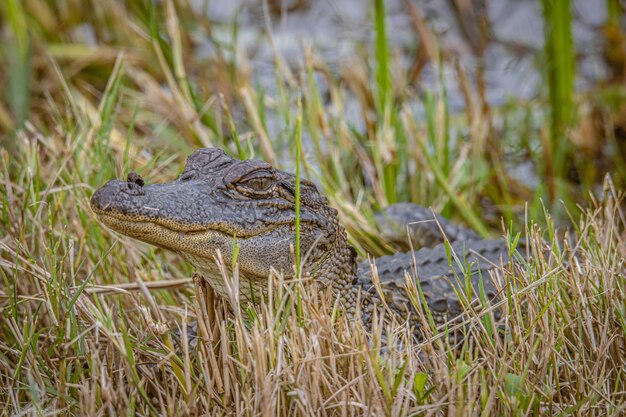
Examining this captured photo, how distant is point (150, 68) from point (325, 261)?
3966mm

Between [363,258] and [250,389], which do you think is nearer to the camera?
[250,389]

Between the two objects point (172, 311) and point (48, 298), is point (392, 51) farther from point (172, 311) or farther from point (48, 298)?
point (48, 298)

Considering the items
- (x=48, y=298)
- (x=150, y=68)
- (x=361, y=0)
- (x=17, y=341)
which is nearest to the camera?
(x=48, y=298)

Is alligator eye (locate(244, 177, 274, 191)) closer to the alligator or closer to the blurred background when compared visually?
the alligator

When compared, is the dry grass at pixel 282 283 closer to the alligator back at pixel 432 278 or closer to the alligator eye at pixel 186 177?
the alligator back at pixel 432 278

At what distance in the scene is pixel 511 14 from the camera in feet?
26.7

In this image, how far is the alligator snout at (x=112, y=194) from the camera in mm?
2545

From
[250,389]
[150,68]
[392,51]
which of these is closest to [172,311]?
[250,389]

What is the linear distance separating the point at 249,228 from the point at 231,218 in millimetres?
72

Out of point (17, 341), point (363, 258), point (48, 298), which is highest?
point (48, 298)

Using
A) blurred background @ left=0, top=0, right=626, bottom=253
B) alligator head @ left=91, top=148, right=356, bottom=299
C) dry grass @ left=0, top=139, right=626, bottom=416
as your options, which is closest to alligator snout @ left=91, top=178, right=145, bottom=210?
alligator head @ left=91, top=148, right=356, bottom=299

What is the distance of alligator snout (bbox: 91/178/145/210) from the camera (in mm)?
2545

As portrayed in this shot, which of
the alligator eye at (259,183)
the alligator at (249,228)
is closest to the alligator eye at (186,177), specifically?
the alligator at (249,228)

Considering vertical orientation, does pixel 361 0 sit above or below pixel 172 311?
above
